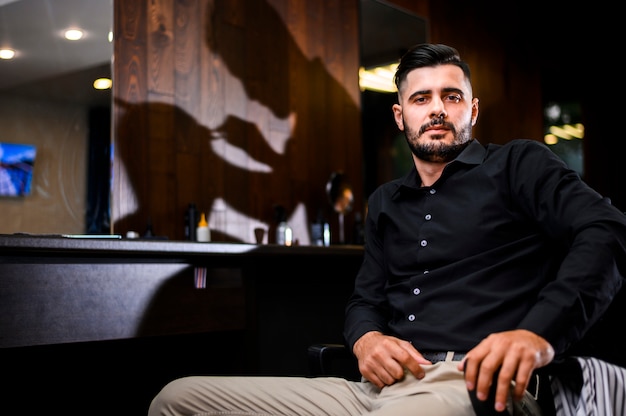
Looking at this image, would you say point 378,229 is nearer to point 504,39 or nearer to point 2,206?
point 2,206

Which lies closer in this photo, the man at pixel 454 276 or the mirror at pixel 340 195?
the man at pixel 454 276

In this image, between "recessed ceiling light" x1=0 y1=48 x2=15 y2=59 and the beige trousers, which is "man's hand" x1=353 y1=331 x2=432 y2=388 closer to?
the beige trousers

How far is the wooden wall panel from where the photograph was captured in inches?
128

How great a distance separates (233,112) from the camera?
370 centimetres

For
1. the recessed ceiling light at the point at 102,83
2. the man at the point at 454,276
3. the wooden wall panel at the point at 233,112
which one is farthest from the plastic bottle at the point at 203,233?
the man at the point at 454,276

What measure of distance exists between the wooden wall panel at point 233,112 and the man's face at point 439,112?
1668 millimetres

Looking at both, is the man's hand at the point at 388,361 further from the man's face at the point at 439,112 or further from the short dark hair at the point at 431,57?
the short dark hair at the point at 431,57

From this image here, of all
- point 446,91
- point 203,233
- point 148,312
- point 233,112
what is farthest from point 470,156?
point 233,112

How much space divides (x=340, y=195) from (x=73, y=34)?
1.76m

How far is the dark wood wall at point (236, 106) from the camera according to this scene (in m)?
3.26

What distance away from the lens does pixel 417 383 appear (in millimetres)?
1543

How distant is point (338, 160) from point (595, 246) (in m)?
3.01

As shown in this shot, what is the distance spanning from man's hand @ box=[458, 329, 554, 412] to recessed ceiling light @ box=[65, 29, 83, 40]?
8.01ft

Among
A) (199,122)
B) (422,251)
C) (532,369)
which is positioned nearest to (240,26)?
(199,122)
